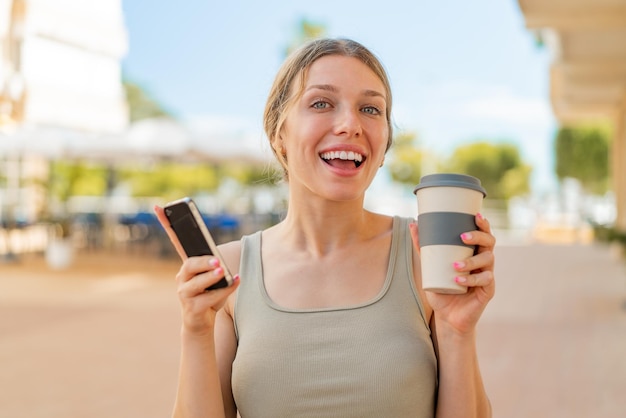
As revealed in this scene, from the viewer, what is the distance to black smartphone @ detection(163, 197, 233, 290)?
119 cm

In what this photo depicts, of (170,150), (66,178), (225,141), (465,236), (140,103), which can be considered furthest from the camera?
(140,103)

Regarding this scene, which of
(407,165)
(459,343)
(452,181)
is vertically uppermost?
(407,165)

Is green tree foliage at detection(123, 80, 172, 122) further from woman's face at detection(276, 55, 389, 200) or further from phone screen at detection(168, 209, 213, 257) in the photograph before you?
phone screen at detection(168, 209, 213, 257)

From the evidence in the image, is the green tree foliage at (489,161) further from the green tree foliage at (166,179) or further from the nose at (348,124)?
the nose at (348,124)

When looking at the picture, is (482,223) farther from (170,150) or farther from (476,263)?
(170,150)

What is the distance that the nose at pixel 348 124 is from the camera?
1.32m

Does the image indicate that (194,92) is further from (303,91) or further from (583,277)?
(303,91)

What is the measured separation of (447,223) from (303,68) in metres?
0.42

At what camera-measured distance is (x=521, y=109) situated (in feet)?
407

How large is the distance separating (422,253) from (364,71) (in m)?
0.37

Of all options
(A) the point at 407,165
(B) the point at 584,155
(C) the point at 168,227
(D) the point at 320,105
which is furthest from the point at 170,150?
(A) the point at 407,165

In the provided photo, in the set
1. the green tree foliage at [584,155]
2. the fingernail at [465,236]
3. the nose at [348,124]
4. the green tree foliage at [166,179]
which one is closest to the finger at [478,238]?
the fingernail at [465,236]

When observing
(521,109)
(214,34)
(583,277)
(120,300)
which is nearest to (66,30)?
(120,300)

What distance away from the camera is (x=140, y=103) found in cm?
5806
